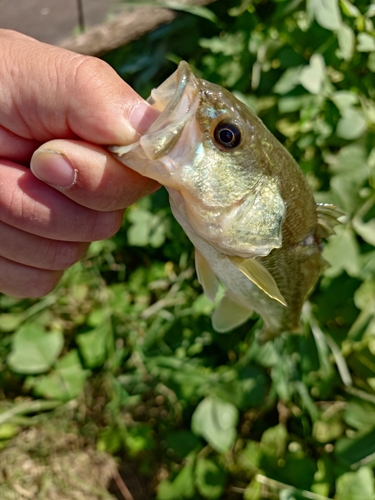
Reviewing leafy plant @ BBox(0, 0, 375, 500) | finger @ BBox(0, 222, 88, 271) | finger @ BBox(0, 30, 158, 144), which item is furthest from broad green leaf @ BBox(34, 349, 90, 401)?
finger @ BBox(0, 30, 158, 144)

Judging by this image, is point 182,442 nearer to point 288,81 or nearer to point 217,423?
point 217,423

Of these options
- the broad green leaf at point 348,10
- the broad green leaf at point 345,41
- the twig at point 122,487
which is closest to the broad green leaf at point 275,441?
the twig at point 122,487

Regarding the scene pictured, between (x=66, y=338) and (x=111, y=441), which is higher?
(x=66, y=338)

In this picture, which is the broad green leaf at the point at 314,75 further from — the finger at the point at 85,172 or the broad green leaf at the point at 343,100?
the finger at the point at 85,172

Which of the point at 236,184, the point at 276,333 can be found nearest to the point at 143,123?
the point at 236,184

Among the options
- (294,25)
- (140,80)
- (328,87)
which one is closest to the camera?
(328,87)

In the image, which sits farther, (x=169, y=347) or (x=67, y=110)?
(x=169, y=347)

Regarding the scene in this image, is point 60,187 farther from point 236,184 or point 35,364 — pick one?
point 35,364

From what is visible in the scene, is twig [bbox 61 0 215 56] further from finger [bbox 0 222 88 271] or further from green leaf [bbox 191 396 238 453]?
green leaf [bbox 191 396 238 453]
